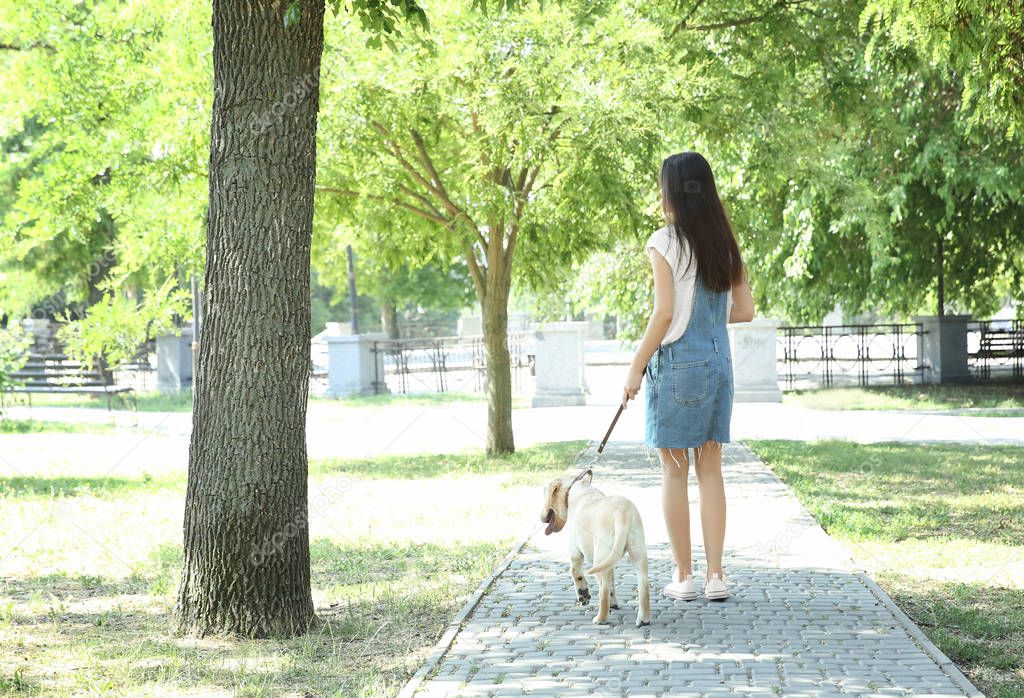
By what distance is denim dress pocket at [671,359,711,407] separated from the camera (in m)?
5.60

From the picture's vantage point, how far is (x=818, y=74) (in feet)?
45.8

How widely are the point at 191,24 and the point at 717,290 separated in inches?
317

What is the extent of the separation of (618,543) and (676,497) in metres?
0.74

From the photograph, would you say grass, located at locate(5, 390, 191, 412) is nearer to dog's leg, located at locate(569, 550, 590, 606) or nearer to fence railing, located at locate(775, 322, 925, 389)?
fence railing, located at locate(775, 322, 925, 389)

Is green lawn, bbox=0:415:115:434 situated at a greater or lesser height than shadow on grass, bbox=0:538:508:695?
greater

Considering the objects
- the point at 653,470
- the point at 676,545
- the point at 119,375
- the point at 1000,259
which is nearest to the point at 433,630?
the point at 676,545

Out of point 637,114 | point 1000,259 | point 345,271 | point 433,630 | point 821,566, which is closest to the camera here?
point 433,630

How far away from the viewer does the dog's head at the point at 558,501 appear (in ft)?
18.5

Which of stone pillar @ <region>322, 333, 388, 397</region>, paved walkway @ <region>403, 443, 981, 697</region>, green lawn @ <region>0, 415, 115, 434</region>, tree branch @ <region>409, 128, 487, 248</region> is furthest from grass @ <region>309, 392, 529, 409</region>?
paved walkway @ <region>403, 443, 981, 697</region>

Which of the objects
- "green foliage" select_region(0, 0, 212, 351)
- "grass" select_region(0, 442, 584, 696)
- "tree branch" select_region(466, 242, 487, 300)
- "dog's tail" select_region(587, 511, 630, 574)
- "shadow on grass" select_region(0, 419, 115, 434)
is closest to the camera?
"grass" select_region(0, 442, 584, 696)

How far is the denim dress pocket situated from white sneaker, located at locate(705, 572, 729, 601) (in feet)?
3.14

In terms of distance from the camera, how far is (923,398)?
20.8 m

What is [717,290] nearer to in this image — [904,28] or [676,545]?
[676,545]

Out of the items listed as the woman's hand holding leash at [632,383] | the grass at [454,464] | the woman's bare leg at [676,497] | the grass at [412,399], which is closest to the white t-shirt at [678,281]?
the woman's hand holding leash at [632,383]
